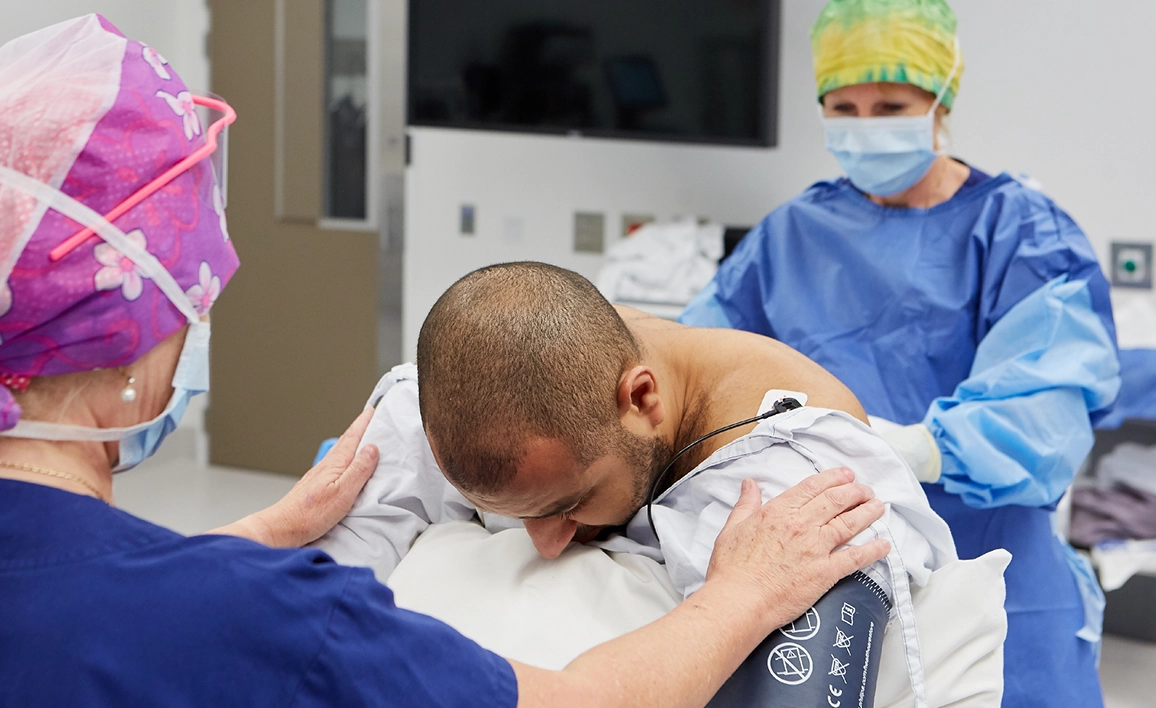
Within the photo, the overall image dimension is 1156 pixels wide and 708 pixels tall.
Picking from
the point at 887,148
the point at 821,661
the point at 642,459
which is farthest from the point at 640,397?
Result: the point at 887,148

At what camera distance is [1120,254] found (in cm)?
284

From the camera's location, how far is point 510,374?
98 centimetres

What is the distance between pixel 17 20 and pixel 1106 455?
12.2 feet

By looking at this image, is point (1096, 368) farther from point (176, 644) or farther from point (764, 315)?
point (176, 644)

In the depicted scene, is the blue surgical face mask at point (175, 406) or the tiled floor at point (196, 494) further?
the tiled floor at point (196, 494)

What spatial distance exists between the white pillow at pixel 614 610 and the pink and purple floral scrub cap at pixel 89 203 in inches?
16.6

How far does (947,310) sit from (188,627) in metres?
1.33

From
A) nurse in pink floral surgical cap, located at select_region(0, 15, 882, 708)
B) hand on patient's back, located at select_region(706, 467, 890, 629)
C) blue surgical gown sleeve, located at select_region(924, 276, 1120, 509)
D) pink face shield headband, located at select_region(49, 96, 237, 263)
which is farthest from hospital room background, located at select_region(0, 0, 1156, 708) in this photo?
nurse in pink floral surgical cap, located at select_region(0, 15, 882, 708)

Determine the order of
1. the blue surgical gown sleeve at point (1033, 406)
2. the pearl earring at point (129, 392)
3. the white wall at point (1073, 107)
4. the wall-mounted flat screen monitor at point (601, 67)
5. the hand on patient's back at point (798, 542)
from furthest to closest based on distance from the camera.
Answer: the wall-mounted flat screen monitor at point (601, 67) → the white wall at point (1073, 107) → the blue surgical gown sleeve at point (1033, 406) → the hand on patient's back at point (798, 542) → the pearl earring at point (129, 392)

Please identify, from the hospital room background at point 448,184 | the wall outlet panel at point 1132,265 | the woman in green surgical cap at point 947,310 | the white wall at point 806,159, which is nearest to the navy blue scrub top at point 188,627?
the woman in green surgical cap at point 947,310

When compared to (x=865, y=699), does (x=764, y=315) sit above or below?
above

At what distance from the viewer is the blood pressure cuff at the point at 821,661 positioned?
0.91 m

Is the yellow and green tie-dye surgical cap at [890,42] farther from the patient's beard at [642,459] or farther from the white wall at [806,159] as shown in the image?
the white wall at [806,159]

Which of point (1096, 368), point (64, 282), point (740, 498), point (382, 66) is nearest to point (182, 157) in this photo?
point (64, 282)
